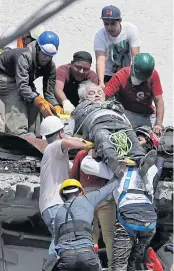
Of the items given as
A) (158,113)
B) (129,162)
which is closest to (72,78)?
(158,113)

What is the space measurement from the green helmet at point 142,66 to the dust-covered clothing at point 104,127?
658 mm

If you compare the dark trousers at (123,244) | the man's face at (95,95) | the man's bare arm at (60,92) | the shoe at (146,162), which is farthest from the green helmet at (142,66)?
the dark trousers at (123,244)

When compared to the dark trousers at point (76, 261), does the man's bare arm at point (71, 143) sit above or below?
above

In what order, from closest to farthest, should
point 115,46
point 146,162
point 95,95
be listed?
point 146,162 < point 95,95 < point 115,46

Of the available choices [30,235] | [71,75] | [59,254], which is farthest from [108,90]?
[59,254]

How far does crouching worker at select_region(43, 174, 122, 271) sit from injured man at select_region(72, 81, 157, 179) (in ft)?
1.30

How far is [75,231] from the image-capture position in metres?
4.21

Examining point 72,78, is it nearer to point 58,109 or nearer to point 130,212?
point 58,109

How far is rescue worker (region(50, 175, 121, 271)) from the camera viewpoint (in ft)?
13.6

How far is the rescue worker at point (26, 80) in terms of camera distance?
6.16 meters

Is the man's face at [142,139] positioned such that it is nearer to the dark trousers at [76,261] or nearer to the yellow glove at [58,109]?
the dark trousers at [76,261]

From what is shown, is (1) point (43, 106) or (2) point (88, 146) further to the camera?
(1) point (43, 106)

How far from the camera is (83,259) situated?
4.14 meters

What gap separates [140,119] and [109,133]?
140 centimetres
